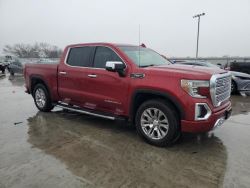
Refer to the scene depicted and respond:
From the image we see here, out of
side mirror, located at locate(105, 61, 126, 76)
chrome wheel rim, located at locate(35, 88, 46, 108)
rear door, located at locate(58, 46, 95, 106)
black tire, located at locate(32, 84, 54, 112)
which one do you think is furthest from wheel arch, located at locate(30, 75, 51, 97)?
side mirror, located at locate(105, 61, 126, 76)

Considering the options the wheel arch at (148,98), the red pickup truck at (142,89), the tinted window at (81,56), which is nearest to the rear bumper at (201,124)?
the red pickup truck at (142,89)

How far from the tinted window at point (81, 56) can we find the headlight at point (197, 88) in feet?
8.13

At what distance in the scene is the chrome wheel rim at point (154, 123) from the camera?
15.5 feet

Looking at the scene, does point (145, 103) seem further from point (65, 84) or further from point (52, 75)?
point (52, 75)

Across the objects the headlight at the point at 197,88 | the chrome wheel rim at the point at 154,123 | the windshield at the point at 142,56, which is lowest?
the chrome wheel rim at the point at 154,123

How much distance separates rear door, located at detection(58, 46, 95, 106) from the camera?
239 inches

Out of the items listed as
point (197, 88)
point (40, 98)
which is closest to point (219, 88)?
point (197, 88)

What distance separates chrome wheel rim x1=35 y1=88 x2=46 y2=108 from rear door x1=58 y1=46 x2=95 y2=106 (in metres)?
0.96

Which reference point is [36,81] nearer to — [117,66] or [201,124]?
[117,66]

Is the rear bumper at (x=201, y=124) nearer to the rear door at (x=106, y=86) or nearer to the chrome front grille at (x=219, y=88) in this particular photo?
the chrome front grille at (x=219, y=88)

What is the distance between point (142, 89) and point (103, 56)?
4.71ft

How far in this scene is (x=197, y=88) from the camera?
4352 millimetres

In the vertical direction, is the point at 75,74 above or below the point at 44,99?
above

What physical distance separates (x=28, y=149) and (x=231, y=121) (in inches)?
187
